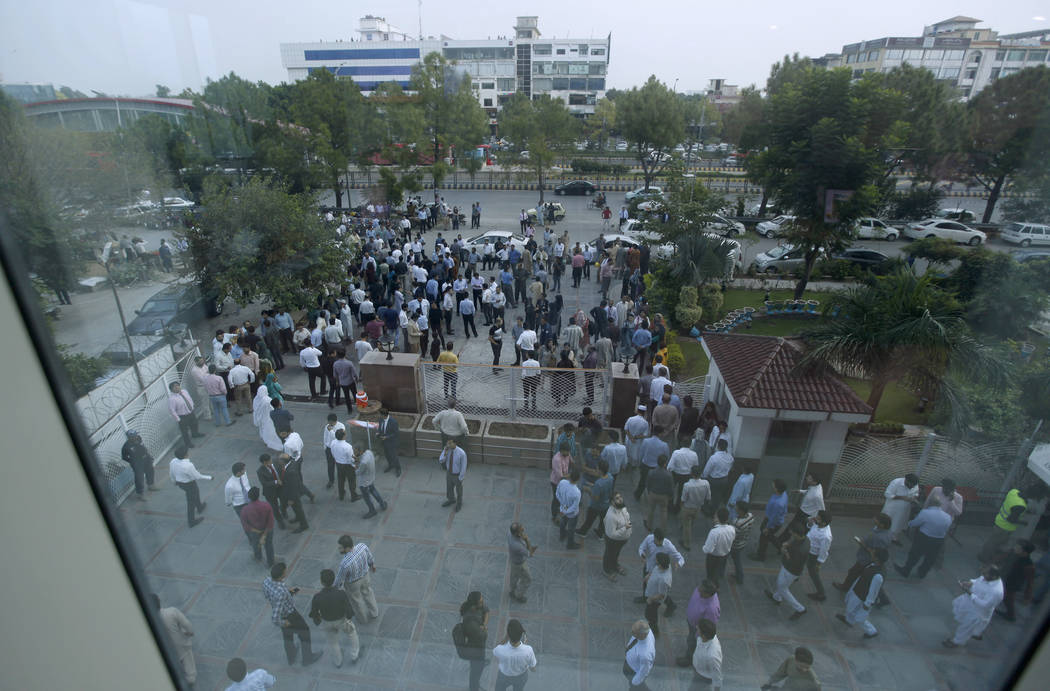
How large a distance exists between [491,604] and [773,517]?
2.77 metres

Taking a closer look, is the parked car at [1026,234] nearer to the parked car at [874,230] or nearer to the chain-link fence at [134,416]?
the parked car at [874,230]

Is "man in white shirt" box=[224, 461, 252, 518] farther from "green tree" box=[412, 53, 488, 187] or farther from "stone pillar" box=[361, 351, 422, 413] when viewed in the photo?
"green tree" box=[412, 53, 488, 187]

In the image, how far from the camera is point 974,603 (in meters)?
4.11

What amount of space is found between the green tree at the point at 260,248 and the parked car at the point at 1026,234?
1019 centimetres

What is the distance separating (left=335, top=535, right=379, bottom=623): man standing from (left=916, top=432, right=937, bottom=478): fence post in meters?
5.56

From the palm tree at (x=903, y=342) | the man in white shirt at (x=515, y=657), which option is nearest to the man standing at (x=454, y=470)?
the man in white shirt at (x=515, y=657)

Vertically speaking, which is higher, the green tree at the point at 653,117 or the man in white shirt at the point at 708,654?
the green tree at the point at 653,117

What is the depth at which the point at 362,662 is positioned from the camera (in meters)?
4.39

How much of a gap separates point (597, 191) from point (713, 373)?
22766 millimetres

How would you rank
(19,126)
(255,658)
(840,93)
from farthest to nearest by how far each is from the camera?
(840,93) < (255,658) < (19,126)

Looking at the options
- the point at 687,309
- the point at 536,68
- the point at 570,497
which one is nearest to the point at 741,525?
the point at 570,497

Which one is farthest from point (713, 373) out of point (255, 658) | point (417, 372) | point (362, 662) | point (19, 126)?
point (19, 126)

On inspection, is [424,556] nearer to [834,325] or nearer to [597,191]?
[834,325]

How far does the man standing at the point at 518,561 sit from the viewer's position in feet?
15.5
